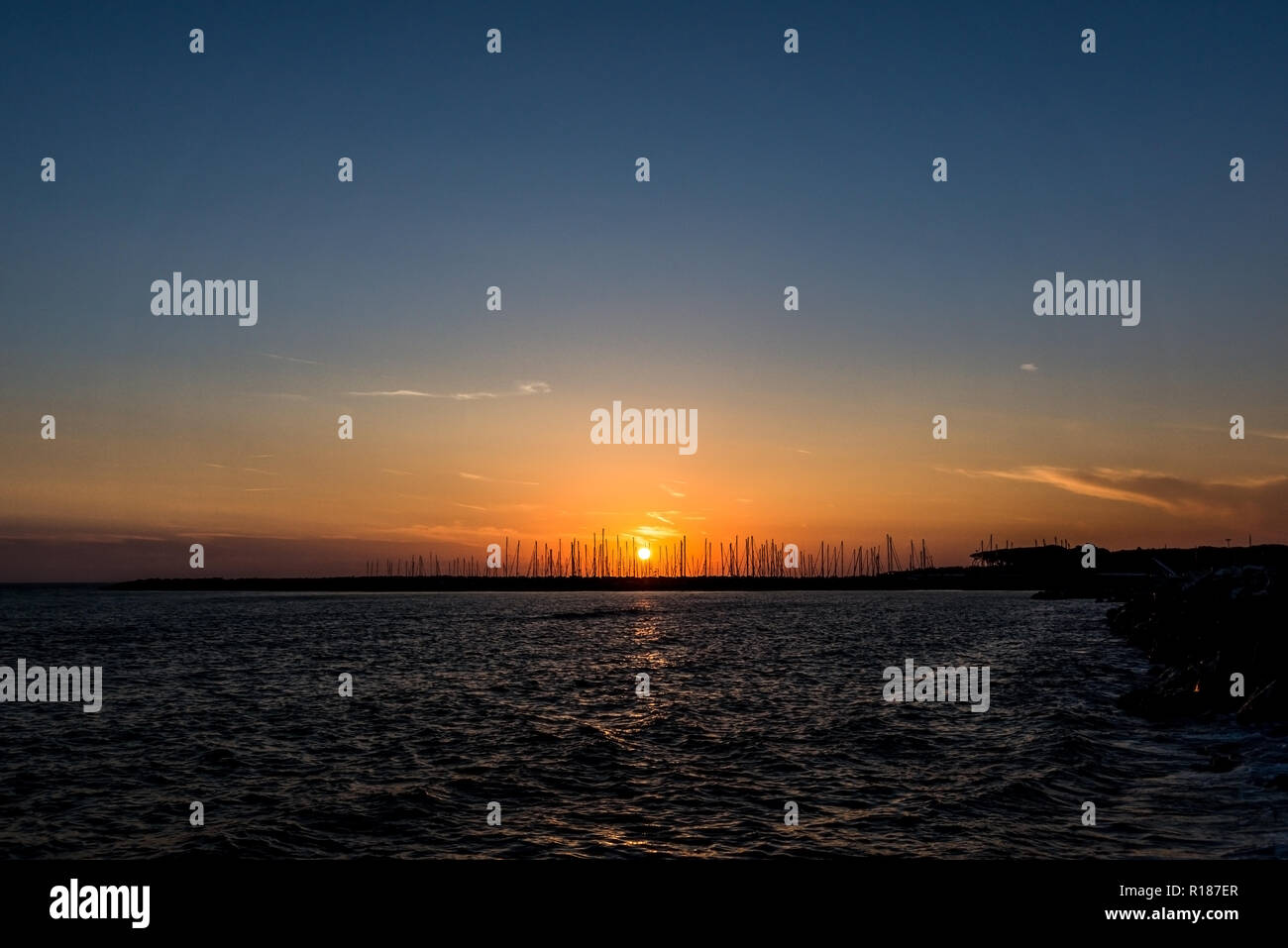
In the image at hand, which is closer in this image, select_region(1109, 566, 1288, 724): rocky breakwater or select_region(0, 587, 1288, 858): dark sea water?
select_region(0, 587, 1288, 858): dark sea water

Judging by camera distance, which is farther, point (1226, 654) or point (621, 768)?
point (1226, 654)

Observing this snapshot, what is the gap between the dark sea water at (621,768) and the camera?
60.5 ft

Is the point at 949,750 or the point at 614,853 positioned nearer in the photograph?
the point at 614,853

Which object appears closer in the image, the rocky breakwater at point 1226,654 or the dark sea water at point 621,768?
the dark sea water at point 621,768

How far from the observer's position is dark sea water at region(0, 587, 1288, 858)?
1844 centimetres

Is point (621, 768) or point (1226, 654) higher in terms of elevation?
point (1226, 654)

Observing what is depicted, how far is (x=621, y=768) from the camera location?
25.7 metres
